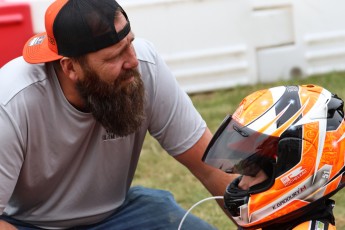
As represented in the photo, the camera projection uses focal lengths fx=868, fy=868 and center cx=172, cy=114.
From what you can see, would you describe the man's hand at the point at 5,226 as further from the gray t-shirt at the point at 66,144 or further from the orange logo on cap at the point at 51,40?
the orange logo on cap at the point at 51,40

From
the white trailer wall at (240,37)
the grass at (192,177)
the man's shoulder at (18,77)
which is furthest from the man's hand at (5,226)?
the white trailer wall at (240,37)

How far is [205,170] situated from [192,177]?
6.58 ft

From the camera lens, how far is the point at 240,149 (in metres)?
3.30

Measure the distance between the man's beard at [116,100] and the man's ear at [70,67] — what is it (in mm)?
33

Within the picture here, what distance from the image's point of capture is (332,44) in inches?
323

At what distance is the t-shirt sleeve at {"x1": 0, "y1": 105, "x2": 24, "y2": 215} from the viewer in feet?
12.4

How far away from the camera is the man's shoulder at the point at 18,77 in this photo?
382 cm

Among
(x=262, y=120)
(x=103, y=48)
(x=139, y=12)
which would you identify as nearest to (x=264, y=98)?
(x=262, y=120)

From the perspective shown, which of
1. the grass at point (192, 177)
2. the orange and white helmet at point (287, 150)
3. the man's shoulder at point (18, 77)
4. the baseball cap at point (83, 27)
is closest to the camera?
the orange and white helmet at point (287, 150)

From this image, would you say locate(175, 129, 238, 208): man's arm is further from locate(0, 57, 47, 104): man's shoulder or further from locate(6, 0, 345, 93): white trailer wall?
locate(6, 0, 345, 93): white trailer wall

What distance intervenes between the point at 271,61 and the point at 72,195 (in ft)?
14.1

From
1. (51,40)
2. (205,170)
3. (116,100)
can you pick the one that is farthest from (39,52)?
(205,170)

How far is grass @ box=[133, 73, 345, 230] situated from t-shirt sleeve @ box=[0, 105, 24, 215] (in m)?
1.76

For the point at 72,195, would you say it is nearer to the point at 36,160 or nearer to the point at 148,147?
the point at 36,160
